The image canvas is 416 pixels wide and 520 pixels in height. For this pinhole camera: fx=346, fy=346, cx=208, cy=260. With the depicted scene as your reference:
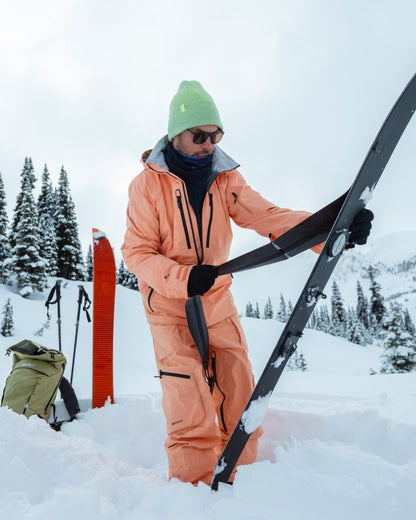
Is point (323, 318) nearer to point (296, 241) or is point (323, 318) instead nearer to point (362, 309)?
point (362, 309)

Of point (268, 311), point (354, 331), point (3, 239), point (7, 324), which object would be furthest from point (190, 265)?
point (268, 311)

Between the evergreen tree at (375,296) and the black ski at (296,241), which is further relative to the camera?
the evergreen tree at (375,296)

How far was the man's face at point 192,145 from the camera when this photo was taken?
2469 millimetres

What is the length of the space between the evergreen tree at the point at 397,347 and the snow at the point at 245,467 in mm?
9961

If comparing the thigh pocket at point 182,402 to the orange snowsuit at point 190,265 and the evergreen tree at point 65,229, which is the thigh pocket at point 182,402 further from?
the evergreen tree at point 65,229

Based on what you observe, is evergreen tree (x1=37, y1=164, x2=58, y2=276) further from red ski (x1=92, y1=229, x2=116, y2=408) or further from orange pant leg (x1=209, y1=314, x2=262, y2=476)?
orange pant leg (x1=209, y1=314, x2=262, y2=476)

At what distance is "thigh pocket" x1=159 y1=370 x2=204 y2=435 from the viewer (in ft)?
7.06

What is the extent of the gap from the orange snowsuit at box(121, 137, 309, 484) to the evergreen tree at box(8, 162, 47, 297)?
60.9ft

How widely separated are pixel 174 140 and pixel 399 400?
336cm


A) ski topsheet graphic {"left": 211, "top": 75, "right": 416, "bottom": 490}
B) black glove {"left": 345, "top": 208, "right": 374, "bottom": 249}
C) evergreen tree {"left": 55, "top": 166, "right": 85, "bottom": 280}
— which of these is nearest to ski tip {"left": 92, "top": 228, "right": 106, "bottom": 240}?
ski topsheet graphic {"left": 211, "top": 75, "right": 416, "bottom": 490}

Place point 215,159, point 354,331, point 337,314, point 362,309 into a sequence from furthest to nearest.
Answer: point 362,309 → point 337,314 → point 354,331 → point 215,159

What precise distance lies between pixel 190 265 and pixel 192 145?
897mm

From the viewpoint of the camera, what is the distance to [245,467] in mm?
1533

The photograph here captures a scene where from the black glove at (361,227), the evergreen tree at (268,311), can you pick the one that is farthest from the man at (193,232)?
the evergreen tree at (268,311)
